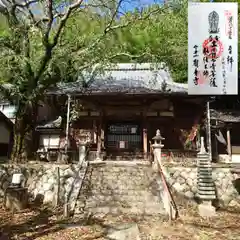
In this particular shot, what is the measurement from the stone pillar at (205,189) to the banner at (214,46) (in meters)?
3.00

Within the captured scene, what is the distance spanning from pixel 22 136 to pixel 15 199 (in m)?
5.35

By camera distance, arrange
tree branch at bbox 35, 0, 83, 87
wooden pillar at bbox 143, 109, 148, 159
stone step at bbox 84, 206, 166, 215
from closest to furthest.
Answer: stone step at bbox 84, 206, 166, 215, tree branch at bbox 35, 0, 83, 87, wooden pillar at bbox 143, 109, 148, 159

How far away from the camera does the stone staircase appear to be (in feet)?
34.3

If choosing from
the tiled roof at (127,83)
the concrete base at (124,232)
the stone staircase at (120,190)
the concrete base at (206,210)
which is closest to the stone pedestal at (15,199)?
the stone staircase at (120,190)

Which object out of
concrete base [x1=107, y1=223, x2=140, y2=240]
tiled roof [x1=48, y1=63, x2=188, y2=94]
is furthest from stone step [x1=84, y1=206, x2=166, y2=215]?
tiled roof [x1=48, y1=63, x2=188, y2=94]

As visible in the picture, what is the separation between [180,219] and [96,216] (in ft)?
9.45

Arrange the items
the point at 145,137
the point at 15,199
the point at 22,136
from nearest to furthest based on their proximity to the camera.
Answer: the point at 15,199, the point at 22,136, the point at 145,137

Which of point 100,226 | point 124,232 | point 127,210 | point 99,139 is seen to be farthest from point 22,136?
point 124,232

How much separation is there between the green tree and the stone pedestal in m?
4.34

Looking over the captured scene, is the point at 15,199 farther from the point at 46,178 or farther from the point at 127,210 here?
the point at 127,210

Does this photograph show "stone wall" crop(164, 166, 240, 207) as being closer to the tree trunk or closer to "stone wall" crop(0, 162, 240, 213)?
"stone wall" crop(0, 162, 240, 213)

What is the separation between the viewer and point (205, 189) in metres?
11.0

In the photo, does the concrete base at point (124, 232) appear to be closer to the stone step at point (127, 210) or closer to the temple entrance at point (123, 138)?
the stone step at point (127, 210)

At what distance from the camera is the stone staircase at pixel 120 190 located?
10.5 metres
